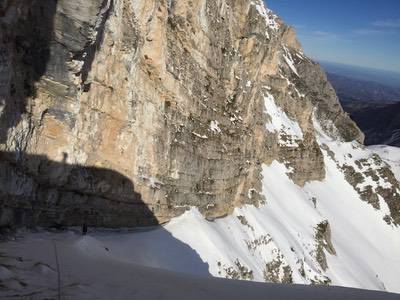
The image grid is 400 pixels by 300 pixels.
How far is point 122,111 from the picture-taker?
65.1 feet

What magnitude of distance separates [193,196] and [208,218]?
270cm

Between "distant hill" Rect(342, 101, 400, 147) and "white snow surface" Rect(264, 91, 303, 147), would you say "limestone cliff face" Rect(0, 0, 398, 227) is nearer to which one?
"white snow surface" Rect(264, 91, 303, 147)

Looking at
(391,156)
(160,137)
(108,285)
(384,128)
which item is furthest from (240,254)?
(384,128)

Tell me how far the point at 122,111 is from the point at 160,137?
3.95 meters

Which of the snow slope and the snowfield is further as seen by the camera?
the snowfield

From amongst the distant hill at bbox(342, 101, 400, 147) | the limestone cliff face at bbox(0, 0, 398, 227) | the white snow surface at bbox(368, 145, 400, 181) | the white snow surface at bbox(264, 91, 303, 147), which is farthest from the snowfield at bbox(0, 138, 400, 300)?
the distant hill at bbox(342, 101, 400, 147)

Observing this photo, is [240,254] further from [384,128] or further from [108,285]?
[384,128]

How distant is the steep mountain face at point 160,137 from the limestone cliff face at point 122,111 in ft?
0.21

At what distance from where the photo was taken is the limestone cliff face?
50.2 feet

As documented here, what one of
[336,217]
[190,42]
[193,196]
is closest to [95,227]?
[193,196]

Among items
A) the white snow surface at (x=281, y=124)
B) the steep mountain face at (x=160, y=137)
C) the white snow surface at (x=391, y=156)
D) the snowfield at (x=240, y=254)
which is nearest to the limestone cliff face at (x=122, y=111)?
the steep mountain face at (x=160, y=137)

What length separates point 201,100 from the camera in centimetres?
2848

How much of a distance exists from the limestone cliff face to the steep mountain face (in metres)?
0.06

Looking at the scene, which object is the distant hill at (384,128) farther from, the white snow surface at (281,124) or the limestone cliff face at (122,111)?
the limestone cliff face at (122,111)
